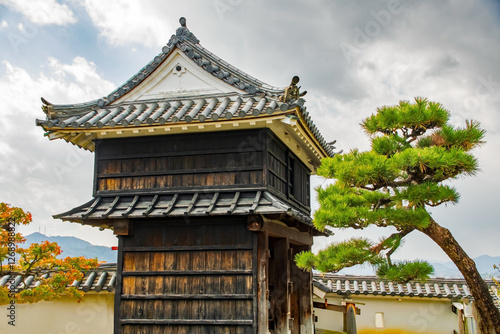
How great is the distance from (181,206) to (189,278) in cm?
165

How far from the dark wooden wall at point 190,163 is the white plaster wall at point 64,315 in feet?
13.0

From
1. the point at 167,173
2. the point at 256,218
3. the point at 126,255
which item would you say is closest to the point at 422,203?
the point at 256,218

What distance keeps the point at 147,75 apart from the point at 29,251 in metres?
5.12

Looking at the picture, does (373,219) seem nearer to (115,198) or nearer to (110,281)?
(115,198)

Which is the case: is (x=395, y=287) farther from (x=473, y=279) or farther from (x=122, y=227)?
(x=122, y=227)

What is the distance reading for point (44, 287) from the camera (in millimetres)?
10680

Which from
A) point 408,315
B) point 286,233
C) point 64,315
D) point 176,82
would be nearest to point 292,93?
point 176,82

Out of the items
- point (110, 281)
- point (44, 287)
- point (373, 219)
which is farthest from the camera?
point (110, 281)

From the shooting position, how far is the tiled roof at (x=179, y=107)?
1017 cm

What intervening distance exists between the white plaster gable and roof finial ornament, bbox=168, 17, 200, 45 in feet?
2.01

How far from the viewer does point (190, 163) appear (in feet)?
36.1

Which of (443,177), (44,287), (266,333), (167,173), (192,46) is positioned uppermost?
(192,46)

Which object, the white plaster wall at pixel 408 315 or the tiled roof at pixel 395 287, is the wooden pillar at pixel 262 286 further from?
the white plaster wall at pixel 408 315

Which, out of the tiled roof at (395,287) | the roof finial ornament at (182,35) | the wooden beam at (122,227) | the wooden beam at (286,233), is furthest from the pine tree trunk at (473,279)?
the tiled roof at (395,287)
